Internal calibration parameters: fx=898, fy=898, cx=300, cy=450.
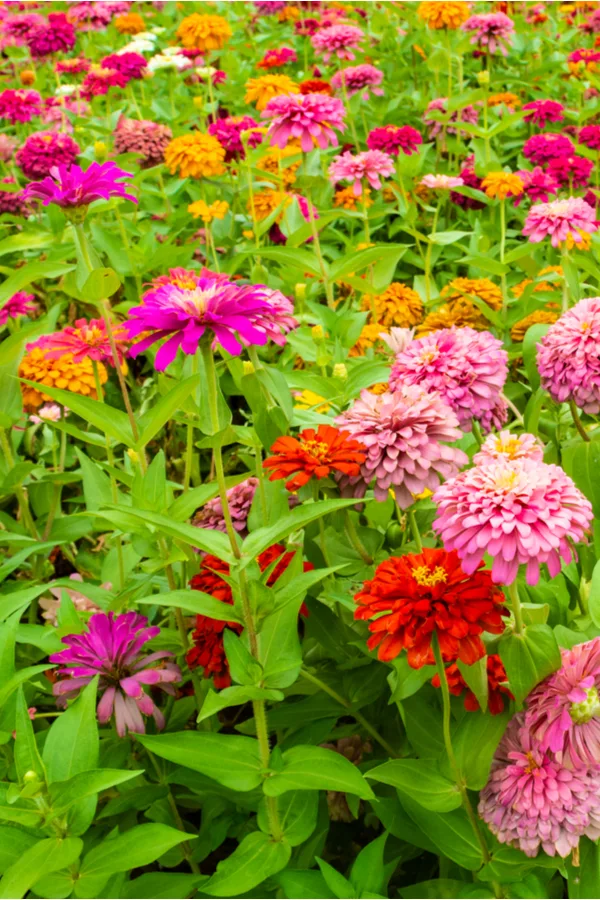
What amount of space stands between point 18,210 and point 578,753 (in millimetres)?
2683

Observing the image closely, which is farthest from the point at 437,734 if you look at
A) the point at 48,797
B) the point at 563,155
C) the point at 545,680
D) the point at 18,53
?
the point at 18,53

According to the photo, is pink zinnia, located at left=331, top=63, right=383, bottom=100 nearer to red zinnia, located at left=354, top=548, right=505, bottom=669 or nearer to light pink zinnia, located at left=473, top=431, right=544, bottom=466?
light pink zinnia, located at left=473, top=431, right=544, bottom=466

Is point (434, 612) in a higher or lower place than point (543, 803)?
higher

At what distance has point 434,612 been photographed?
93 cm

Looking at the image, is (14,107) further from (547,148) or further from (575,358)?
(575,358)

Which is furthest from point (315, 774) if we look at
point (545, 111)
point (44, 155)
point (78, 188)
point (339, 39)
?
point (339, 39)

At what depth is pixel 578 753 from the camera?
0.95 metres

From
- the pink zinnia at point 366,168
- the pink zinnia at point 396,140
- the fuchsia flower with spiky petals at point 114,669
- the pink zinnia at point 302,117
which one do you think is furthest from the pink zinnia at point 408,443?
the pink zinnia at point 396,140

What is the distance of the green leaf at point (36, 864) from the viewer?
912mm

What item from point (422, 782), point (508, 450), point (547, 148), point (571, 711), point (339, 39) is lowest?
point (422, 782)

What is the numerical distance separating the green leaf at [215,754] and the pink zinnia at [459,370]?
0.53 m

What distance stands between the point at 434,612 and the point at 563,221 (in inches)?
53.7

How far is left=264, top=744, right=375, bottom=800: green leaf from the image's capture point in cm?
102

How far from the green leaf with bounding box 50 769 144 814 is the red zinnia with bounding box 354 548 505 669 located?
308 mm
